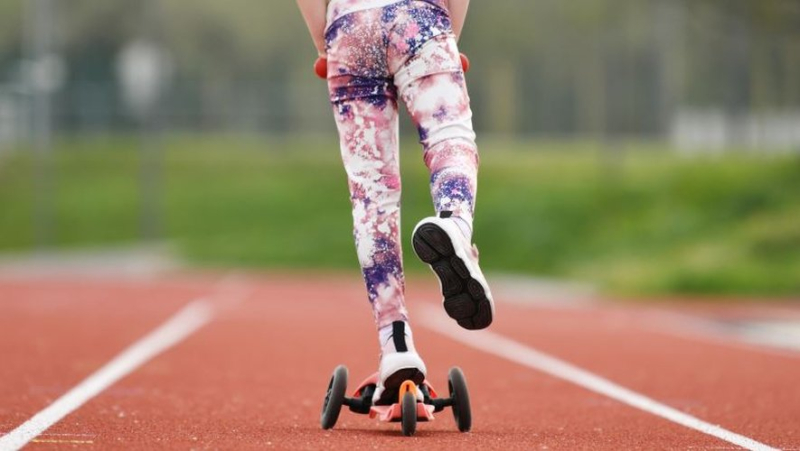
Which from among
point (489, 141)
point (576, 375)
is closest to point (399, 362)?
point (576, 375)

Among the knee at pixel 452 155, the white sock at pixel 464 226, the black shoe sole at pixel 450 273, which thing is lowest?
the black shoe sole at pixel 450 273

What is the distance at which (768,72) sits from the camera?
45.3m

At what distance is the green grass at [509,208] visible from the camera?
3584 cm

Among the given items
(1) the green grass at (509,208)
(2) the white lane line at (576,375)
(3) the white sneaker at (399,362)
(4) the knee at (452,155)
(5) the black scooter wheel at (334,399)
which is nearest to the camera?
(4) the knee at (452,155)

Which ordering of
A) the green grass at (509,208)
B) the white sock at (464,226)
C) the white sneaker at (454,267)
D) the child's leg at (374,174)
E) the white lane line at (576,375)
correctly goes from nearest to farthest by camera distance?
the white sneaker at (454,267) → the white sock at (464,226) → the child's leg at (374,174) → the white lane line at (576,375) → the green grass at (509,208)

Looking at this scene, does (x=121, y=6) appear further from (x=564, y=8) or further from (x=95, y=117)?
(x=564, y=8)

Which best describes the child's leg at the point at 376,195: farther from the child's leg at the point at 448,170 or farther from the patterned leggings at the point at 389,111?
the child's leg at the point at 448,170

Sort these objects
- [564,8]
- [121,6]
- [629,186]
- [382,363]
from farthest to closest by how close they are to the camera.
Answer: [121,6], [564,8], [629,186], [382,363]

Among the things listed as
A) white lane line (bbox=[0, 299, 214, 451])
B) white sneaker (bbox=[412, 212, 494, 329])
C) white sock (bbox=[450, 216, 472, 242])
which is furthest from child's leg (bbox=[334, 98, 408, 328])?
white lane line (bbox=[0, 299, 214, 451])

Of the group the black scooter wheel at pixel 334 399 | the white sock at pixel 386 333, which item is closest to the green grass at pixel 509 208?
the black scooter wheel at pixel 334 399

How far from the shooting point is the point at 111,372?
9.16m

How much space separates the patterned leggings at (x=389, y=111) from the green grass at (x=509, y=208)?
2535 cm

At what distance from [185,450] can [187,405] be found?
2.14 m

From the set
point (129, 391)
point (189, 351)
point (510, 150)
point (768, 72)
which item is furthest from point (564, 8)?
point (129, 391)
